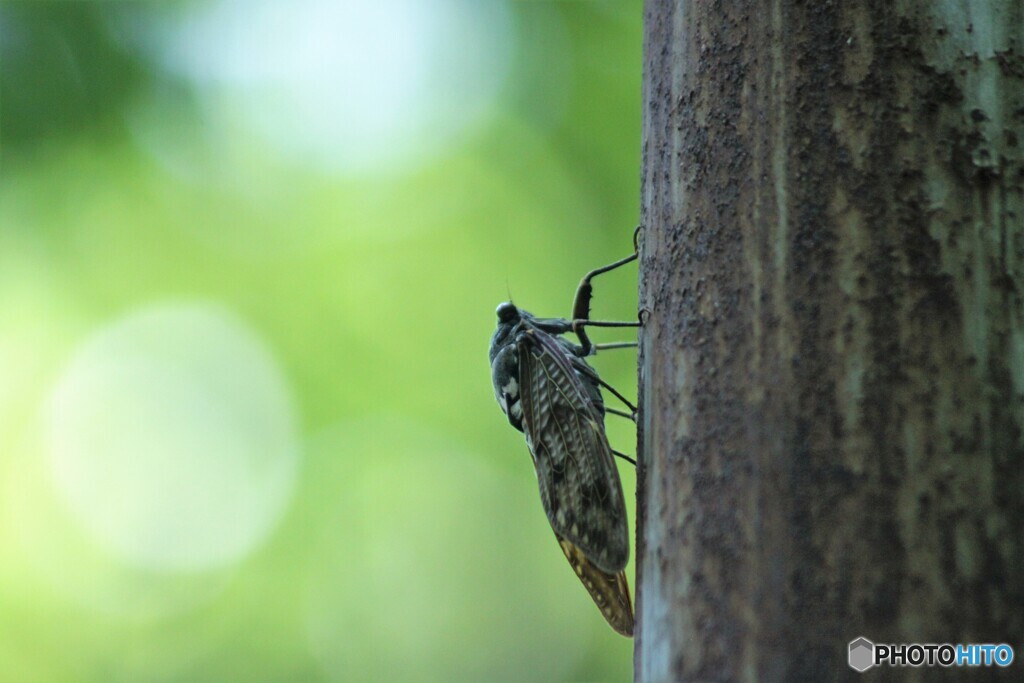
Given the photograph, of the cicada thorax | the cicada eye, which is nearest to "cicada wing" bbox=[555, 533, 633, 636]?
the cicada thorax

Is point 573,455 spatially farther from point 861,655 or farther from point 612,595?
point 861,655

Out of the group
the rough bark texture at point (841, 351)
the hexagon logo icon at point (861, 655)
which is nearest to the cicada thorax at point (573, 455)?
the rough bark texture at point (841, 351)

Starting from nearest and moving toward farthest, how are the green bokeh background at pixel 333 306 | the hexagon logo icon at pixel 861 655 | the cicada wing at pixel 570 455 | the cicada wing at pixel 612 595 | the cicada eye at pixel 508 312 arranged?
the hexagon logo icon at pixel 861 655 → the cicada wing at pixel 570 455 → the cicada wing at pixel 612 595 → the cicada eye at pixel 508 312 → the green bokeh background at pixel 333 306

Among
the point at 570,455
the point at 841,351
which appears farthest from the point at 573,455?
the point at 841,351

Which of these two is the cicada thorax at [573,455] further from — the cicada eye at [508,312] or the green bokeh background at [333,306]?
the green bokeh background at [333,306]

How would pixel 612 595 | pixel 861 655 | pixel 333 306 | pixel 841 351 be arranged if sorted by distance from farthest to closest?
pixel 333 306
pixel 612 595
pixel 841 351
pixel 861 655

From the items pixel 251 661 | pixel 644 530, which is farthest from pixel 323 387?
pixel 644 530

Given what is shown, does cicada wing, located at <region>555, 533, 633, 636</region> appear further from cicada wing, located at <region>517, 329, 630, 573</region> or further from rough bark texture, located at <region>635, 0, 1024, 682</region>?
rough bark texture, located at <region>635, 0, 1024, 682</region>
